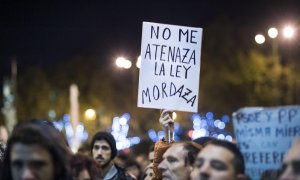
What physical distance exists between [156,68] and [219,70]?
31.0m

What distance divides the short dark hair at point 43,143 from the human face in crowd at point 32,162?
3 cm

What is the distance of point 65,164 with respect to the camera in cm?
518

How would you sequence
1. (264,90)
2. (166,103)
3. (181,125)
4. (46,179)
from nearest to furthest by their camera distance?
1. (46,179)
2. (166,103)
3. (264,90)
4. (181,125)

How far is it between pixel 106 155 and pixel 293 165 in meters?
5.19

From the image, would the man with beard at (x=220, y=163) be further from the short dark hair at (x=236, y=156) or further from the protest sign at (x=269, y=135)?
the protest sign at (x=269, y=135)

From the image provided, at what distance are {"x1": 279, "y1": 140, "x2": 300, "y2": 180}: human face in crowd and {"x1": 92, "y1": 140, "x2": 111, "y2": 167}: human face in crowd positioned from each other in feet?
16.0

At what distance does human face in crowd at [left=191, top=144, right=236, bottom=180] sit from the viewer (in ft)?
17.8

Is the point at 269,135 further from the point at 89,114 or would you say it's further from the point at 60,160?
the point at 89,114

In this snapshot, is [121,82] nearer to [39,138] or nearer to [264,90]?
[264,90]

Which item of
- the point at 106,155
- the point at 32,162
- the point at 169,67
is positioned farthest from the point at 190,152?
the point at 106,155

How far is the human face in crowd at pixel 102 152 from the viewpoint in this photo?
9.72m

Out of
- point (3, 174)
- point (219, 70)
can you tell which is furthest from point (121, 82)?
point (3, 174)

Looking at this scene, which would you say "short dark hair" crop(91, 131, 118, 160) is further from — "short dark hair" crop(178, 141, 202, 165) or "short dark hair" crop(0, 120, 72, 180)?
"short dark hair" crop(0, 120, 72, 180)

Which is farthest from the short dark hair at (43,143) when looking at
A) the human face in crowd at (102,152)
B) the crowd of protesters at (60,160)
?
the human face in crowd at (102,152)
